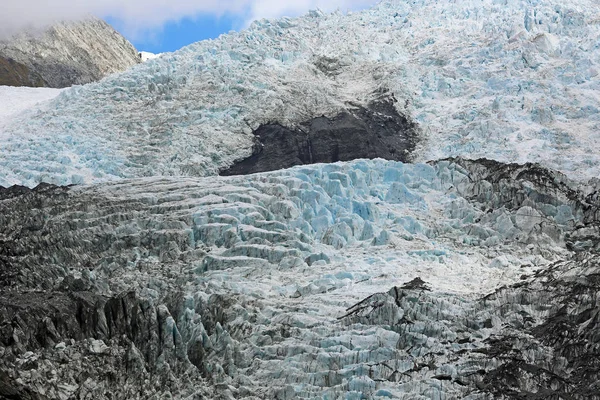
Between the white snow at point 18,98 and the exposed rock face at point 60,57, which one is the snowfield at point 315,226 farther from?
the exposed rock face at point 60,57

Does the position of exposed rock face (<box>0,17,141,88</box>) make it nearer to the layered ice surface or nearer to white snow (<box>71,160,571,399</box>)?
the layered ice surface

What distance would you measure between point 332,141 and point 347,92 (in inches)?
215

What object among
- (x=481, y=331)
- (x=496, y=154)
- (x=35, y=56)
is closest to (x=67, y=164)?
(x=496, y=154)

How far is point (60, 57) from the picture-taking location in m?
76.2

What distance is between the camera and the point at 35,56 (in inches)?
2982

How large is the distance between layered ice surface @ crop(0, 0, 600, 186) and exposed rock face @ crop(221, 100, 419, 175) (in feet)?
2.38

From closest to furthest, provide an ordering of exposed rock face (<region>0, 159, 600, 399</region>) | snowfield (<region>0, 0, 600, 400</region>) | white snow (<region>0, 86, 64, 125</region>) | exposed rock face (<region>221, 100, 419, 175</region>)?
exposed rock face (<region>0, 159, 600, 399</region>), snowfield (<region>0, 0, 600, 400</region>), exposed rock face (<region>221, 100, 419, 175</region>), white snow (<region>0, 86, 64, 125</region>)

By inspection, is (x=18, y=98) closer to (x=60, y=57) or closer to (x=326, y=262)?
(x=60, y=57)

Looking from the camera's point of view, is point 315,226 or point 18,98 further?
point 18,98

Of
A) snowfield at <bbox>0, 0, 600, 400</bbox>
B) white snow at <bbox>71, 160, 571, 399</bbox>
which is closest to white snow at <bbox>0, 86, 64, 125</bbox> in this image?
snowfield at <bbox>0, 0, 600, 400</bbox>

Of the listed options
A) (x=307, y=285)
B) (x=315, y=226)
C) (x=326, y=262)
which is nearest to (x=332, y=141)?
(x=315, y=226)

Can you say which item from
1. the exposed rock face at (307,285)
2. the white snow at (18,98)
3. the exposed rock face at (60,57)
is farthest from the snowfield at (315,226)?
the exposed rock face at (60,57)

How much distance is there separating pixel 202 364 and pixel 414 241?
11105 millimetres

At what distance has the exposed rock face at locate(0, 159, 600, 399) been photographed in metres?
27.7
